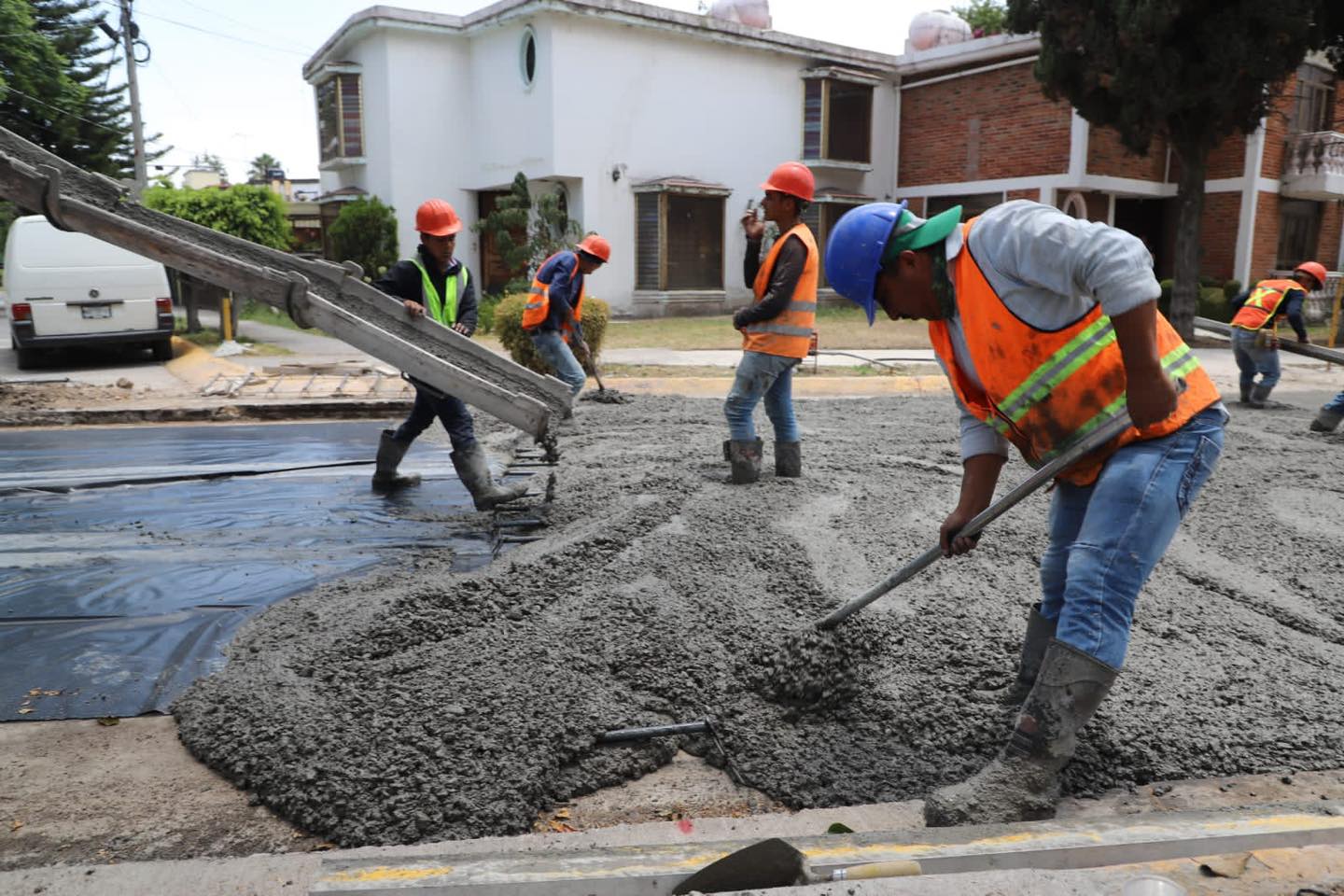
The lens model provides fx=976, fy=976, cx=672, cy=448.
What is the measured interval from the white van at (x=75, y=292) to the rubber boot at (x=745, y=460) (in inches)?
355

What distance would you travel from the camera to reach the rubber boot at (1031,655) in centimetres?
276

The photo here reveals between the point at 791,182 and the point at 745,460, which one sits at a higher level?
the point at 791,182

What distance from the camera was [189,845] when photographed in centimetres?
229

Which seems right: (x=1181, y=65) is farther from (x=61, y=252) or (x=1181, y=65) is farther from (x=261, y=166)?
(x=261, y=166)

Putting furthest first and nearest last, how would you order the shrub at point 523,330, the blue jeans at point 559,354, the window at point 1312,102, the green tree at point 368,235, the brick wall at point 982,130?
the window at point 1312,102 → the brick wall at point 982,130 → the green tree at point 368,235 → the shrub at point 523,330 → the blue jeans at point 559,354

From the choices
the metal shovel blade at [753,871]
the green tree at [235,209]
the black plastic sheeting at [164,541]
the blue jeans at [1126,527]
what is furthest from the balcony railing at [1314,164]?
the metal shovel blade at [753,871]

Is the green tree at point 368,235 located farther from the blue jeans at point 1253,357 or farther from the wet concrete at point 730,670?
the wet concrete at point 730,670

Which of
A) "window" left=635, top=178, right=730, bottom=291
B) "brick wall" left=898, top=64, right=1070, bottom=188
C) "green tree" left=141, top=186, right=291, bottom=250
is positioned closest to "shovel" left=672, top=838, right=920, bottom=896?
"green tree" left=141, top=186, right=291, bottom=250

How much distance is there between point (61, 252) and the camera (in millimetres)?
11406

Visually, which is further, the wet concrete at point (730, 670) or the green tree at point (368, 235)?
the green tree at point (368, 235)

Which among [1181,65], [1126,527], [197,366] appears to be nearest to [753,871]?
[1126,527]

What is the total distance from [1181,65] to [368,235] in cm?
1436

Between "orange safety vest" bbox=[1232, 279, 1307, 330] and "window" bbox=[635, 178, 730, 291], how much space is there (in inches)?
492

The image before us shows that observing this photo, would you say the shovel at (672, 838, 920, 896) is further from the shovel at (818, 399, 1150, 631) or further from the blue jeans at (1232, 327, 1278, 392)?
the blue jeans at (1232, 327, 1278, 392)
